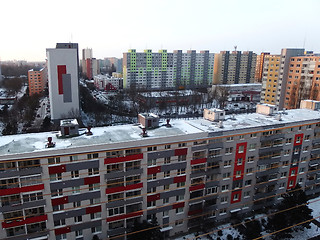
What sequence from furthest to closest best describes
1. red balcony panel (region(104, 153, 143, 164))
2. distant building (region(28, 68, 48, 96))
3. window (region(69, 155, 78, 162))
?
distant building (region(28, 68, 48, 96)), red balcony panel (region(104, 153, 143, 164)), window (region(69, 155, 78, 162))

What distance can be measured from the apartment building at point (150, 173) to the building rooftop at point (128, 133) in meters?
Result: 0.05

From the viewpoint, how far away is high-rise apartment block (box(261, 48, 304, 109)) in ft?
129

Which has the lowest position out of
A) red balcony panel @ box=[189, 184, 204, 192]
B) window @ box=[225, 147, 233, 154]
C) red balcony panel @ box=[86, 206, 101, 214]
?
red balcony panel @ box=[86, 206, 101, 214]

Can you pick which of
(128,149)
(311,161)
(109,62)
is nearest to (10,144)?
(128,149)

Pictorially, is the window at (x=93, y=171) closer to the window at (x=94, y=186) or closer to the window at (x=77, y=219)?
the window at (x=94, y=186)

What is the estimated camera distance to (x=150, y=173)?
13305 mm

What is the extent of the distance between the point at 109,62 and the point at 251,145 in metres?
150

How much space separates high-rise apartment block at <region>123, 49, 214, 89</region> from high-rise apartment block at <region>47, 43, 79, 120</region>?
2922 cm

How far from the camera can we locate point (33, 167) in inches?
432

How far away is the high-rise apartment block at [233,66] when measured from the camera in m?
70.9

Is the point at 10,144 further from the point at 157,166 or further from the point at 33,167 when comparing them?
the point at 157,166

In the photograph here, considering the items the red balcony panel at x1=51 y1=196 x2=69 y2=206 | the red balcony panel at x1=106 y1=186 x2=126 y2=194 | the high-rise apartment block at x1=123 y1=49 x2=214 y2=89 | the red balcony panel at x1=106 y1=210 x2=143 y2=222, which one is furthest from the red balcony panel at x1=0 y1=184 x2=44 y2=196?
the high-rise apartment block at x1=123 y1=49 x2=214 y2=89

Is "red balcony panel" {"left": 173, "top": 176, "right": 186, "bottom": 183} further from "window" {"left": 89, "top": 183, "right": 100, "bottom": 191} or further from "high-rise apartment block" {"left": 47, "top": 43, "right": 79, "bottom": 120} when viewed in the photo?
"high-rise apartment block" {"left": 47, "top": 43, "right": 79, "bottom": 120}

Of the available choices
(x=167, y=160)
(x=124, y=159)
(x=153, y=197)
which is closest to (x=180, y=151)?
(x=167, y=160)
